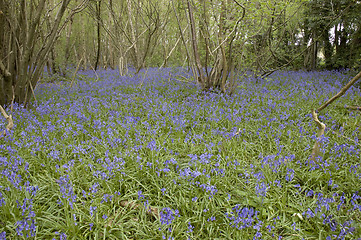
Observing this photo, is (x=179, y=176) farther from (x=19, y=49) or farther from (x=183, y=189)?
(x=19, y=49)

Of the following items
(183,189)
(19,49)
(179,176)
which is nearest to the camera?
(183,189)

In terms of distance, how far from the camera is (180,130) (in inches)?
163

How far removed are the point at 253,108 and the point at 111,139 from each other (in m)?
3.45

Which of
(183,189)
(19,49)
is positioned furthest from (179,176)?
(19,49)

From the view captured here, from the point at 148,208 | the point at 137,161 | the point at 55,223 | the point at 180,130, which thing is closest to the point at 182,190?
the point at 148,208

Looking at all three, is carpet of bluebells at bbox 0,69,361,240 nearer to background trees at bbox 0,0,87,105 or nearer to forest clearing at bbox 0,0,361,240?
forest clearing at bbox 0,0,361,240

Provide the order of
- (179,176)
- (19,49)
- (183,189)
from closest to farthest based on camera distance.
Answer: (183,189) < (179,176) < (19,49)

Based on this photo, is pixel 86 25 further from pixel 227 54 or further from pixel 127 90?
pixel 227 54

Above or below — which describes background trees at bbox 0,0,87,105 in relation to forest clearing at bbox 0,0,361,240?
above

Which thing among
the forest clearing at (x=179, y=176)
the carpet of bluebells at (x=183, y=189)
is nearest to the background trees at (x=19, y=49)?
the forest clearing at (x=179, y=176)

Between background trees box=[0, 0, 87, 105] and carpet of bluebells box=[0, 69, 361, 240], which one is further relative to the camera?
background trees box=[0, 0, 87, 105]

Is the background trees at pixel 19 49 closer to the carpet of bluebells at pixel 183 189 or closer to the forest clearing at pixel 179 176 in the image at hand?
the forest clearing at pixel 179 176

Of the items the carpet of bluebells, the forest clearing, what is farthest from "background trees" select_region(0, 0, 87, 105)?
the carpet of bluebells

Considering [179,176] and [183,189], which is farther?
[179,176]
